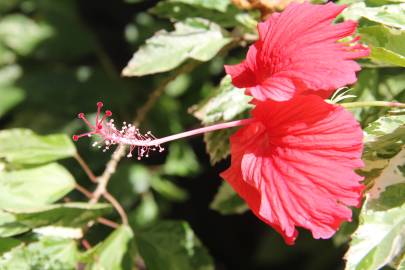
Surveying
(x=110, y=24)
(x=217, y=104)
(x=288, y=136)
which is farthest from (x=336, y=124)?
(x=110, y=24)

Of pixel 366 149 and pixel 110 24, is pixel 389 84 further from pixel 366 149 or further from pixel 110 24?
pixel 110 24

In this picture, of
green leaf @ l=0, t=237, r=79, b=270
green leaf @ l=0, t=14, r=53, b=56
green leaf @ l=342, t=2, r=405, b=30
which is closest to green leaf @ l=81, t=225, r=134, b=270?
green leaf @ l=0, t=237, r=79, b=270

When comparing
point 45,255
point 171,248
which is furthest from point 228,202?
point 45,255

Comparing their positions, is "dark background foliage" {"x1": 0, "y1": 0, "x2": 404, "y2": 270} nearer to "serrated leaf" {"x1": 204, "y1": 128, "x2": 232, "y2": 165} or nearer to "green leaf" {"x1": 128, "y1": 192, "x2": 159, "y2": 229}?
"green leaf" {"x1": 128, "y1": 192, "x2": 159, "y2": 229}

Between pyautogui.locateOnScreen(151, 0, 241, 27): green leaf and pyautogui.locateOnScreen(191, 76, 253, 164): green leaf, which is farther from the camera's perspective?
pyautogui.locateOnScreen(151, 0, 241, 27): green leaf

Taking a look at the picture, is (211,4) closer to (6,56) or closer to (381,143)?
(381,143)

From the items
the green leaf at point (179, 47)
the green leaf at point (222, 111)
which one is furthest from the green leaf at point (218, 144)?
the green leaf at point (179, 47)
